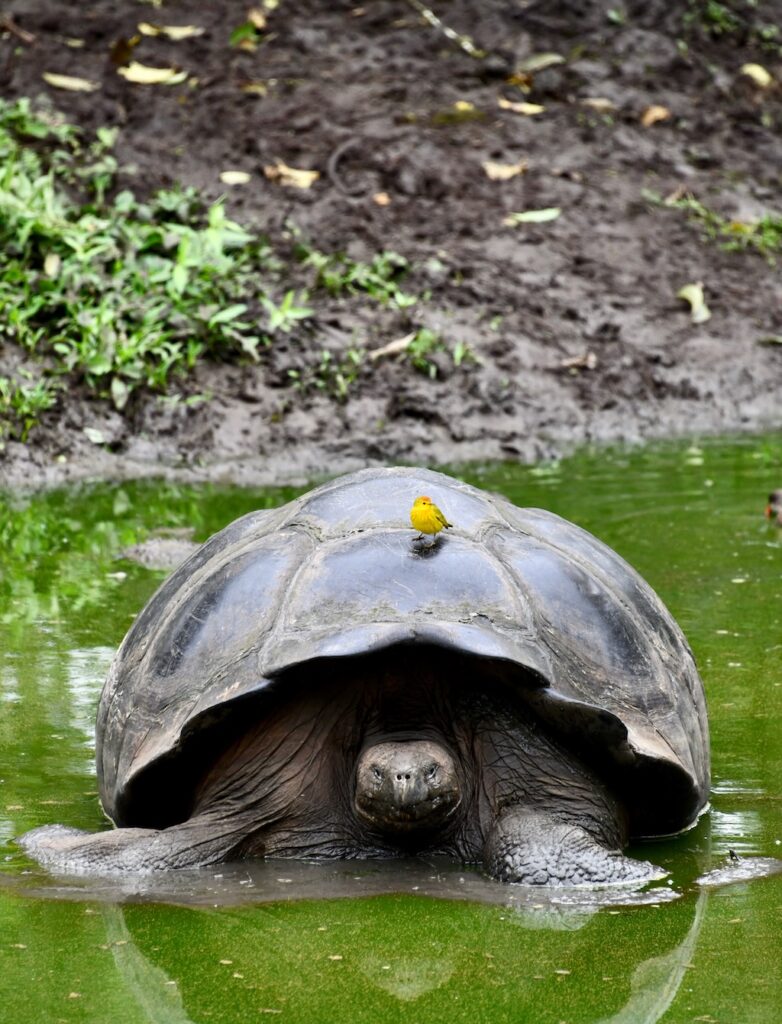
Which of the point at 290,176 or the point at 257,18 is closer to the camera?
the point at 290,176

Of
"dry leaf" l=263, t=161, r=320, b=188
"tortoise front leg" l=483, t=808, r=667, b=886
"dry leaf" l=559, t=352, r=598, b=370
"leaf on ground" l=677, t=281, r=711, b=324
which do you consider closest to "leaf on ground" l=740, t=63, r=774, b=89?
"leaf on ground" l=677, t=281, r=711, b=324

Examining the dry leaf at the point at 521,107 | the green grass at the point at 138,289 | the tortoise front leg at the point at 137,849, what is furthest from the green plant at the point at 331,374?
the tortoise front leg at the point at 137,849

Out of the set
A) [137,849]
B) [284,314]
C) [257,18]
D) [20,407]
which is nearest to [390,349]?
[284,314]

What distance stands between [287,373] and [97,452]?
1238 mm

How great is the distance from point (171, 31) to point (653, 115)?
142 inches

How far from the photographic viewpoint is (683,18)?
1404cm

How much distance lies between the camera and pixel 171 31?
12.5 metres

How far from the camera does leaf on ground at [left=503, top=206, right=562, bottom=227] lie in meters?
11.1

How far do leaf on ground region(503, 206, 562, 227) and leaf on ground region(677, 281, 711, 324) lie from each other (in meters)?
0.99

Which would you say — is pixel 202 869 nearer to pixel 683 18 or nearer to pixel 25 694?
pixel 25 694

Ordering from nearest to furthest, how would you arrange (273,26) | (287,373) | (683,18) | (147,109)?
1. (287,373)
2. (147,109)
3. (273,26)
4. (683,18)

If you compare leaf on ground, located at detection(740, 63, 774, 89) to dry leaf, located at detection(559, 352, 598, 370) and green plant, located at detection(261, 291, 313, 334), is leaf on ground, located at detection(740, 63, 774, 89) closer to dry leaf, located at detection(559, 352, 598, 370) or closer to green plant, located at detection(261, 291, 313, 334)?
dry leaf, located at detection(559, 352, 598, 370)

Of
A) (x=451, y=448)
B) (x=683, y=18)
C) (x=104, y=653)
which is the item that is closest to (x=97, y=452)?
(x=451, y=448)

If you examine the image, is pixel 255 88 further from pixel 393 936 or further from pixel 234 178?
pixel 393 936
